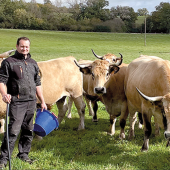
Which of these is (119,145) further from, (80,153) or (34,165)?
(34,165)

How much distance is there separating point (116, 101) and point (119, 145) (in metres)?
1.52

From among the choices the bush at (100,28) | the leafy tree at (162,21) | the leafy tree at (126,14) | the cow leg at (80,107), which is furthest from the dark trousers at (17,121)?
the leafy tree at (126,14)

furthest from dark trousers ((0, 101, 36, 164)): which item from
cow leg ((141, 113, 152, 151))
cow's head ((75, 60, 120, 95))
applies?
cow leg ((141, 113, 152, 151))

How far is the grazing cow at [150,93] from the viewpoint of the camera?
Answer: 15.5ft

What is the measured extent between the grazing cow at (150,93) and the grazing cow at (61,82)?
143 cm

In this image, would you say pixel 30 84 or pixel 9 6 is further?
pixel 9 6

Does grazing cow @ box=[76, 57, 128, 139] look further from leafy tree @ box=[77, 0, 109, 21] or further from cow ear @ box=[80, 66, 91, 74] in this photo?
leafy tree @ box=[77, 0, 109, 21]

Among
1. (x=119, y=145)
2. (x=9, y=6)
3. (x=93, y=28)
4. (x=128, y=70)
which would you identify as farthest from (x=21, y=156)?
(x=9, y=6)

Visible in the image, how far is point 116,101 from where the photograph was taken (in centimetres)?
727

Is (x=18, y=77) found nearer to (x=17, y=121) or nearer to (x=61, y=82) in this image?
(x=17, y=121)

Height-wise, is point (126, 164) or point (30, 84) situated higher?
point (30, 84)

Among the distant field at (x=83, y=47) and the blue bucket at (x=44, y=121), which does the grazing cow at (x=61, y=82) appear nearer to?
the blue bucket at (x=44, y=121)

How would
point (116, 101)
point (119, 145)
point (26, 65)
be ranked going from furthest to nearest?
point (116, 101)
point (119, 145)
point (26, 65)

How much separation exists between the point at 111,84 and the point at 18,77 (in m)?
3.37
